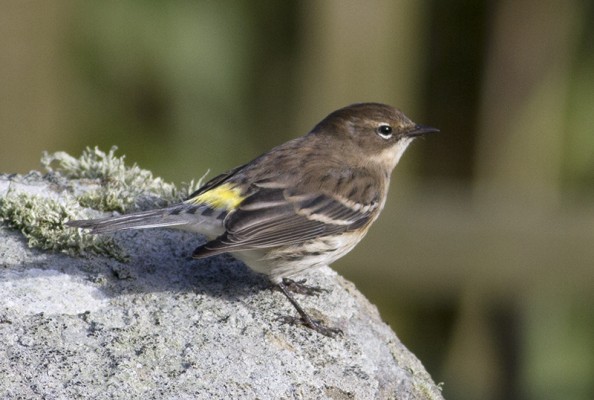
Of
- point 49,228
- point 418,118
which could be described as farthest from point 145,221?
point 418,118

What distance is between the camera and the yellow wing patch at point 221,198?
180 inches

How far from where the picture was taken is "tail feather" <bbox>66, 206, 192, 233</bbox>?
3.97 m

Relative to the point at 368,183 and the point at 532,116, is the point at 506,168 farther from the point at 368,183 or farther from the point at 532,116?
the point at 368,183

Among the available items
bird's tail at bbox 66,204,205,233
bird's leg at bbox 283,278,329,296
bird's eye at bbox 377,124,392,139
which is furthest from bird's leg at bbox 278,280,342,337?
bird's eye at bbox 377,124,392,139

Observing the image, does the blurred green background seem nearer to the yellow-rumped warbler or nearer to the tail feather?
the yellow-rumped warbler

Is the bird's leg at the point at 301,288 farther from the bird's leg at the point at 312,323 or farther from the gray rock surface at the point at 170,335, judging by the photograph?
the bird's leg at the point at 312,323

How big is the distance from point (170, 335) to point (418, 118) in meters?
6.06

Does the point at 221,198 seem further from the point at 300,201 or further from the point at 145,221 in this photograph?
the point at 145,221

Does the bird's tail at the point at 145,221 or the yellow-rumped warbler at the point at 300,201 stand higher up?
the bird's tail at the point at 145,221

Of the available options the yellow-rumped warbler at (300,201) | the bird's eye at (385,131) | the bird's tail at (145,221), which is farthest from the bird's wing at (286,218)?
the bird's eye at (385,131)

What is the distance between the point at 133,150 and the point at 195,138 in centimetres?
66

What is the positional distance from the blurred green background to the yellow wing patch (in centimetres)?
378

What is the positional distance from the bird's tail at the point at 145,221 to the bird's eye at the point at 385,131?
1.53 metres

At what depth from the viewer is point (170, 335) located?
369 centimetres
